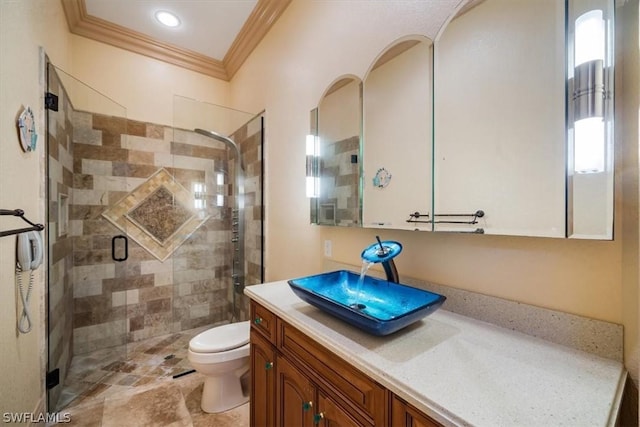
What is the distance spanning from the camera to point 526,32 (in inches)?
36.1

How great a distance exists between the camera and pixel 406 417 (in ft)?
2.14

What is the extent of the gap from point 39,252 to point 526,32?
2.48m

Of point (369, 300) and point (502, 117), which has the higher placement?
point (502, 117)

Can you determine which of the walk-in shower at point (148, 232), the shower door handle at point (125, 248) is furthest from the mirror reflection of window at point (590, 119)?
the shower door handle at point (125, 248)

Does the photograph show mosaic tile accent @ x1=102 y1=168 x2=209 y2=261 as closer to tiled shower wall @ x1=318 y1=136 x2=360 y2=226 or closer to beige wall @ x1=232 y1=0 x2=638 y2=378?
beige wall @ x1=232 y1=0 x2=638 y2=378

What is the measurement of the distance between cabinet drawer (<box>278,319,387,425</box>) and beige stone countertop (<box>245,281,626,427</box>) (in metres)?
0.05

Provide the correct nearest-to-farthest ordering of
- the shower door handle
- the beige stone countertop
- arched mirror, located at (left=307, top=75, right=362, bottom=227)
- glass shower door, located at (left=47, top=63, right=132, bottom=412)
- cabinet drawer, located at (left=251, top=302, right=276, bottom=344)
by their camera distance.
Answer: the beige stone countertop < cabinet drawer, located at (left=251, top=302, right=276, bottom=344) < arched mirror, located at (left=307, top=75, right=362, bottom=227) < glass shower door, located at (left=47, top=63, right=132, bottom=412) < the shower door handle

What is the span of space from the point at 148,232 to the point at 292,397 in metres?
2.58

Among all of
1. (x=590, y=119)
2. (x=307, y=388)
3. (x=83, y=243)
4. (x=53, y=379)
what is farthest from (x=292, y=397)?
(x=83, y=243)

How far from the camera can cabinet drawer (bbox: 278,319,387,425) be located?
2.39ft

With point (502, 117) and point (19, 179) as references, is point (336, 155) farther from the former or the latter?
point (19, 179)

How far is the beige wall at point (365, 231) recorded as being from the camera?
786mm

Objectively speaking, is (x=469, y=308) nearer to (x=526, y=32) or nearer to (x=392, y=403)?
(x=392, y=403)

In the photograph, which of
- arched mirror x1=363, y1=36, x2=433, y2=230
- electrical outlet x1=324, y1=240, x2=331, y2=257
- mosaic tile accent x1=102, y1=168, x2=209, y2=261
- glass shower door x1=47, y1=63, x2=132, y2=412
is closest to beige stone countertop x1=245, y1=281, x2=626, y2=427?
arched mirror x1=363, y1=36, x2=433, y2=230
